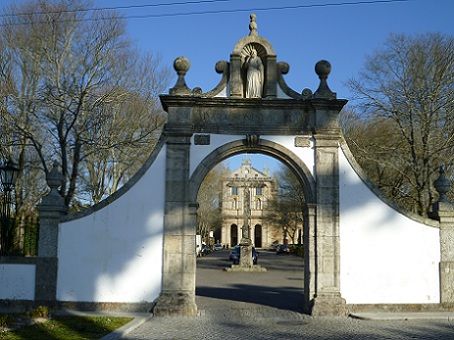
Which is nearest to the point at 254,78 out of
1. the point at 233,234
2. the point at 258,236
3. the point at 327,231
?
the point at 327,231

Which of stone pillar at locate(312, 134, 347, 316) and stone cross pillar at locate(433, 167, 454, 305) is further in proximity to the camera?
stone cross pillar at locate(433, 167, 454, 305)

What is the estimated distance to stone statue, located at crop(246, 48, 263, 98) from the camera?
45.7 ft

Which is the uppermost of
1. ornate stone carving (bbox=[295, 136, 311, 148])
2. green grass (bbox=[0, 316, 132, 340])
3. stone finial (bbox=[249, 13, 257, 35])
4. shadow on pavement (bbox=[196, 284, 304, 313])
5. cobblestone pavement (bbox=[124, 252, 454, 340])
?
stone finial (bbox=[249, 13, 257, 35])

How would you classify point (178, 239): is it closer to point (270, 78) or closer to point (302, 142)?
point (302, 142)

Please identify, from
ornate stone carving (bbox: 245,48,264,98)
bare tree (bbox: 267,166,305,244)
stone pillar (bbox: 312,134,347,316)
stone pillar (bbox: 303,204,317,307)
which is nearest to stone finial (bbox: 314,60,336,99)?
stone pillar (bbox: 312,134,347,316)

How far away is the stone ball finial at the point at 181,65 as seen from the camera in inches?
A: 547

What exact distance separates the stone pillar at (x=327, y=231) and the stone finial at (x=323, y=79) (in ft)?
3.31

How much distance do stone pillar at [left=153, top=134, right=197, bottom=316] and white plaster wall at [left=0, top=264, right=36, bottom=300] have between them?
313cm

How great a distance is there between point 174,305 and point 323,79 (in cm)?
674

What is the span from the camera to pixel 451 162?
83.7 ft

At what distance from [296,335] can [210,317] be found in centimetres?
285

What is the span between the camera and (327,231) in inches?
534

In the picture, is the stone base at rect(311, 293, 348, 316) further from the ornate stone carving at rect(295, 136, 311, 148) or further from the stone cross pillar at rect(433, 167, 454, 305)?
the ornate stone carving at rect(295, 136, 311, 148)

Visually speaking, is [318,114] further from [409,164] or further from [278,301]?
[409,164]
